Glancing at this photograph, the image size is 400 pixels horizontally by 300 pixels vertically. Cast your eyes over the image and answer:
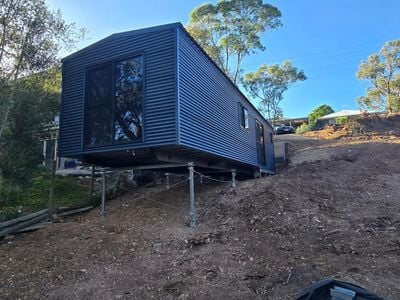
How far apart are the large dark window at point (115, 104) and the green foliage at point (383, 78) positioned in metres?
29.5

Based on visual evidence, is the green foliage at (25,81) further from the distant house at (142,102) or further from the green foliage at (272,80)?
the green foliage at (272,80)

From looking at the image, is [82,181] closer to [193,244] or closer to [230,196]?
[230,196]

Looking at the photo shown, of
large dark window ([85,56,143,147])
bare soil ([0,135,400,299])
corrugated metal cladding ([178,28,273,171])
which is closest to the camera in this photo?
bare soil ([0,135,400,299])

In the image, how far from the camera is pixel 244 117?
13.1 m

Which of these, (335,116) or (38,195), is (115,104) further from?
(335,116)

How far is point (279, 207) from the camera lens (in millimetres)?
8680

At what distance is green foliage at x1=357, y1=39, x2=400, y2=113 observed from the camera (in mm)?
30938

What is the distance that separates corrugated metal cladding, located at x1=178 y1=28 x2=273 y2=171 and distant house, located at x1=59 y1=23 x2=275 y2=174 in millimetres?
24

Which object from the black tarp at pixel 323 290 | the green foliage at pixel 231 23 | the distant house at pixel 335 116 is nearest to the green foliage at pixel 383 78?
A: the distant house at pixel 335 116

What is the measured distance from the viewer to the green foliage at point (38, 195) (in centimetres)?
974

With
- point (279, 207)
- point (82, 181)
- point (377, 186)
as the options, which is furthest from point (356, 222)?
point (82, 181)

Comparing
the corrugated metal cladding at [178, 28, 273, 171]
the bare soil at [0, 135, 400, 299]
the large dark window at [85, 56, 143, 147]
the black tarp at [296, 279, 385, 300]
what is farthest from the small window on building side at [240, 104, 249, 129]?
the black tarp at [296, 279, 385, 300]

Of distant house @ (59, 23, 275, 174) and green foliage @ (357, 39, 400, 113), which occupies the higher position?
green foliage @ (357, 39, 400, 113)

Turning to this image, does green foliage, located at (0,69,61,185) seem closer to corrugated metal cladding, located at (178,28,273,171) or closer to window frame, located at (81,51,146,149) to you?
window frame, located at (81,51,146,149)
